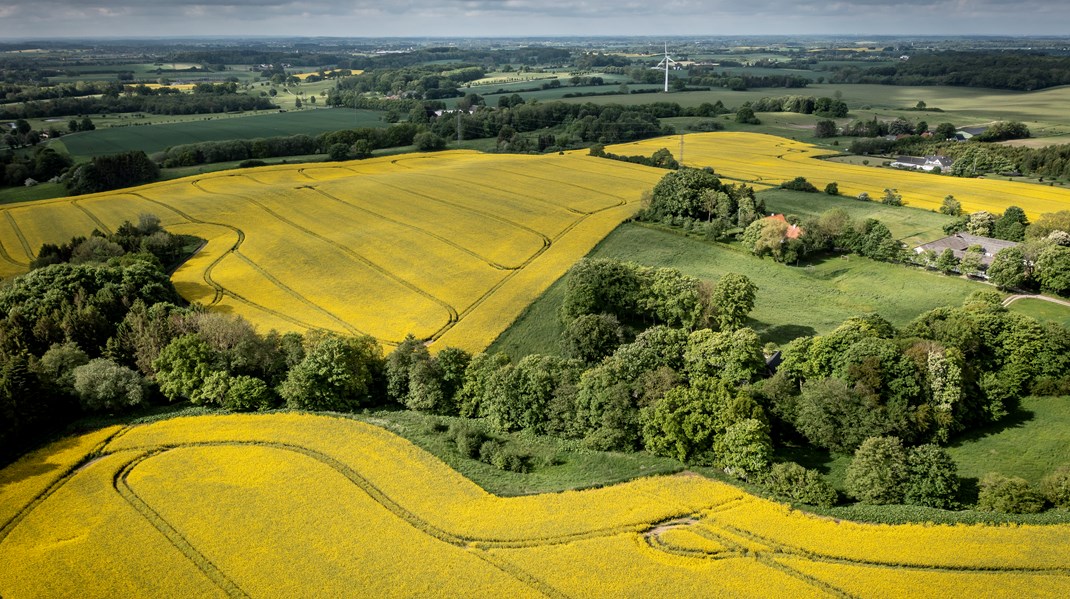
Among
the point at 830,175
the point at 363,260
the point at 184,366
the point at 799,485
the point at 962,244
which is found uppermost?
the point at 830,175

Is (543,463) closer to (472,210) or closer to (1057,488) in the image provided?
(1057,488)

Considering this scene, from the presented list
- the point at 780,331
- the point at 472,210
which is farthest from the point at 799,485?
the point at 472,210

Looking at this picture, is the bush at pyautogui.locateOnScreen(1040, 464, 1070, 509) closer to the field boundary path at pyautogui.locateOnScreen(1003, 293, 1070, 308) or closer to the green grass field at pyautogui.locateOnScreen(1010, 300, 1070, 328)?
the green grass field at pyautogui.locateOnScreen(1010, 300, 1070, 328)

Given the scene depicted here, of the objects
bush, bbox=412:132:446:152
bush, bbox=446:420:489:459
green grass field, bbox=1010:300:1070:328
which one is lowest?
bush, bbox=446:420:489:459

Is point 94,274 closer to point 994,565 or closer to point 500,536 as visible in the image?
point 500,536

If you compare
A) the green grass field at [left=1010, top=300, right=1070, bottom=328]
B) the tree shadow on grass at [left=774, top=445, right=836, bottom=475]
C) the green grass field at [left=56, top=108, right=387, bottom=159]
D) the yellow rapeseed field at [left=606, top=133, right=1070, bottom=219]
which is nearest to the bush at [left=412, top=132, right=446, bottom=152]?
the green grass field at [left=56, top=108, right=387, bottom=159]

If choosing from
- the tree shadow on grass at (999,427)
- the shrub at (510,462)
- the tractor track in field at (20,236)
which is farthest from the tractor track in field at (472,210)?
the tree shadow on grass at (999,427)
